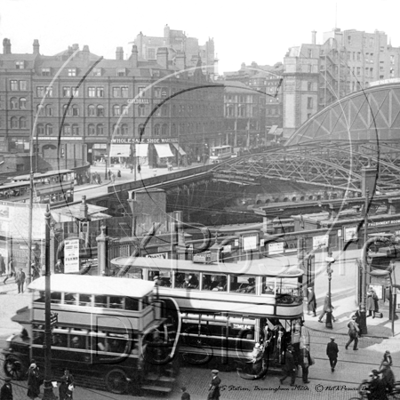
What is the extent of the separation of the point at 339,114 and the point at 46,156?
30923 millimetres

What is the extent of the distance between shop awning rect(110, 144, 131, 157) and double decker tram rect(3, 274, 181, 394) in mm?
54247

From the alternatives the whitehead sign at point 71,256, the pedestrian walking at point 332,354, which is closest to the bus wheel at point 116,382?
the pedestrian walking at point 332,354

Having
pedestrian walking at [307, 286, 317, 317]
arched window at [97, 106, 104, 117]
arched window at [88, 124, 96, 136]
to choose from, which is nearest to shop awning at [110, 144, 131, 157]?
arched window at [88, 124, 96, 136]

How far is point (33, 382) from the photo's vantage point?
14.5 m

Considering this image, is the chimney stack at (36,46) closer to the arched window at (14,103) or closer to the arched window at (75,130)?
the arched window at (14,103)

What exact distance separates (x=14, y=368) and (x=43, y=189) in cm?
2943

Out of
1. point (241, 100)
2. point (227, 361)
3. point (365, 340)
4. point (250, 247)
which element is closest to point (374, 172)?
point (250, 247)

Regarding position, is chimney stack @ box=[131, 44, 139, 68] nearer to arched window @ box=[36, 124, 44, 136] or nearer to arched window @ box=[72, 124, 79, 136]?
arched window @ box=[72, 124, 79, 136]

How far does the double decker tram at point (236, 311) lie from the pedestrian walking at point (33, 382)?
3.56m

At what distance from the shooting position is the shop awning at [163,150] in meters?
69.4

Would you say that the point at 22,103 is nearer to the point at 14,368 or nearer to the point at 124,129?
the point at 124,129

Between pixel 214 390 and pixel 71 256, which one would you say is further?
pixel 71 256

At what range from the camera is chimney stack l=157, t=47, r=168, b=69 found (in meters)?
72.5

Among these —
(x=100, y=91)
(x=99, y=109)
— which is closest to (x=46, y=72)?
(x=100, y=91)
